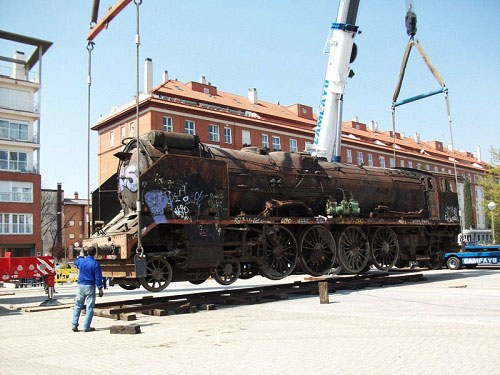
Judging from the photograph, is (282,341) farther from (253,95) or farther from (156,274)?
(253,95)

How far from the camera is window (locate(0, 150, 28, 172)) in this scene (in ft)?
127

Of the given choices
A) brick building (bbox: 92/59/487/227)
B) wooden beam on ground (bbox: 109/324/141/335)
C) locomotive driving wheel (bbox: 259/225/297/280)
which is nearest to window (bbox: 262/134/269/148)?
brick building (bbox: 92/59/487/227)

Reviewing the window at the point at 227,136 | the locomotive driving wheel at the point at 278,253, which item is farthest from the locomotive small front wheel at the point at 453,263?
the window at the point at 227,136

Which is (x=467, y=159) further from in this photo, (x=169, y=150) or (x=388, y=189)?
(x=169, y=150)

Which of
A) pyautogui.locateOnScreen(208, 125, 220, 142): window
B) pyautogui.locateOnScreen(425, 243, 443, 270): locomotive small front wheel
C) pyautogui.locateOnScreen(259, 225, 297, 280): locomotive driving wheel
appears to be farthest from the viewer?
pyautogui.locateOnScreen(208, 125, 220, 142): window

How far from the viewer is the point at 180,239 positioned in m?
11.0

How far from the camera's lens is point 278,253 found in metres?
12.9

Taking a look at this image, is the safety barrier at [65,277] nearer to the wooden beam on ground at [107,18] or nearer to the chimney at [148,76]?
the chimney at [148,76]

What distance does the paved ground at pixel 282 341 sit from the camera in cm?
574

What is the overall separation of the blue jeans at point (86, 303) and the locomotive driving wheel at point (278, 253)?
183 inches

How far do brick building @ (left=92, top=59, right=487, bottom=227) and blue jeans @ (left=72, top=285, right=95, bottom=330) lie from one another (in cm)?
2770

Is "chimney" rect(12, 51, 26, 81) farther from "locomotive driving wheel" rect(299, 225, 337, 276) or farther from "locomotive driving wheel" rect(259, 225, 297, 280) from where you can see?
"locomotive driving wheel" rect(259, 225, 297, 280)

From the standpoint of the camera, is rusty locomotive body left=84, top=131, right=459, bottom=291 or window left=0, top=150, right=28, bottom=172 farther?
window left=0, top=150, right=28, bottom=172

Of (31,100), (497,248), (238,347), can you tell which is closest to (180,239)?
(238,347)
